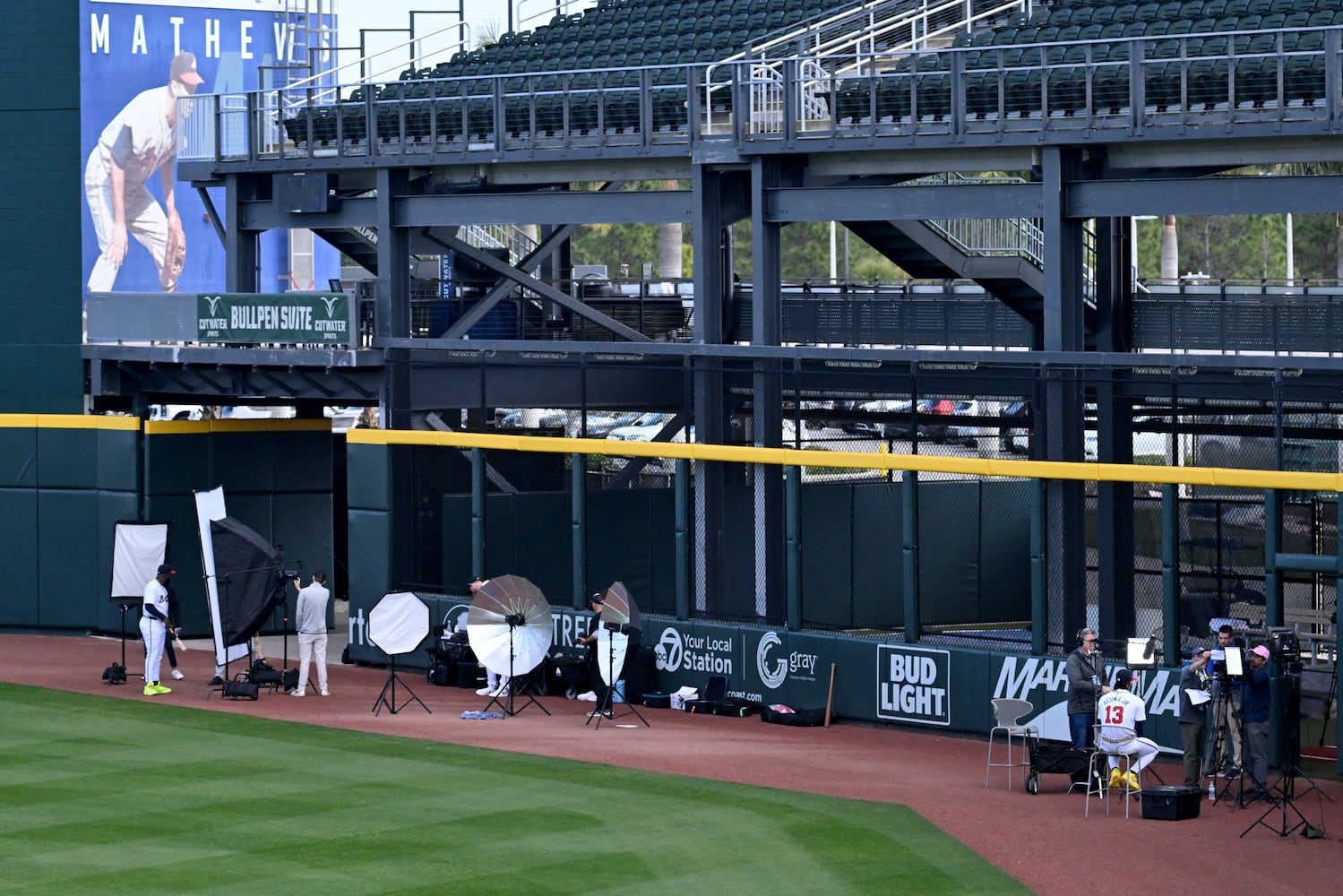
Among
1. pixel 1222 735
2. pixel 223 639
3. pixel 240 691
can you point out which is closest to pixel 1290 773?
pixel 1222 735

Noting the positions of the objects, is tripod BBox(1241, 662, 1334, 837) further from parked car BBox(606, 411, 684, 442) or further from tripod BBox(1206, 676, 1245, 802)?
parked car BBox(606, 411, 684, 442)

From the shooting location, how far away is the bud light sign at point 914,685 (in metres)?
23.1

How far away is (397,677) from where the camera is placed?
27828 millimetres

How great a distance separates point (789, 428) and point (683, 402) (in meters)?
2.27

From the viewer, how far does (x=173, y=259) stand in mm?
43531

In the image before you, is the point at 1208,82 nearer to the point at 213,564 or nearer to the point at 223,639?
the point at 213,564

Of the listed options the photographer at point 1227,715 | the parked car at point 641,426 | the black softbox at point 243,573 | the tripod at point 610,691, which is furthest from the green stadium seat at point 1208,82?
the black softbox at point 243,573

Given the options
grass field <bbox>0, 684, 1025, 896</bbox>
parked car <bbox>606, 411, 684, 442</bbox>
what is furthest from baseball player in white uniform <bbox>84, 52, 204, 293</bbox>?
grass field <bbox>0, 684, 1025, 896</bbox>

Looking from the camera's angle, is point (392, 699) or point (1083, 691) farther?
point (392, 699)

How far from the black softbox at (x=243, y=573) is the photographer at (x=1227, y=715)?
1174 cm

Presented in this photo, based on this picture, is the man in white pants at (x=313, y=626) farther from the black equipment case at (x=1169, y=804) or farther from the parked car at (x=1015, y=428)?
the black equipment case at (x=1169, y=804)

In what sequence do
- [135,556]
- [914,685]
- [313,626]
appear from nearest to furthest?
1. [914,685]
2. [313,626]
3. [135,556]

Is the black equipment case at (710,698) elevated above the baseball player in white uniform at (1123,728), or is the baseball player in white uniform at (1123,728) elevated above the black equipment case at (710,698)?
the baseball player in white uniform at (1123,728)

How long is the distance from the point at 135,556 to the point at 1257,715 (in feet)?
53.9
